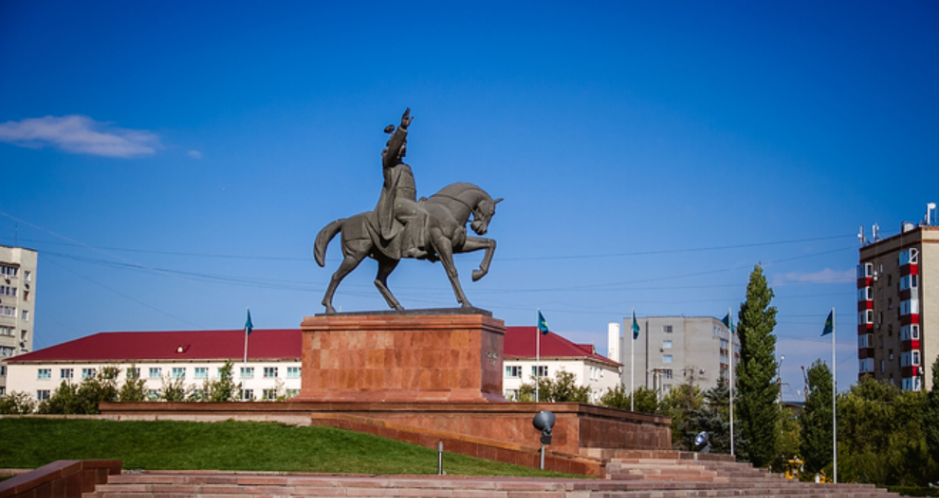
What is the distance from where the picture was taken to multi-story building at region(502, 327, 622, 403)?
268 feet

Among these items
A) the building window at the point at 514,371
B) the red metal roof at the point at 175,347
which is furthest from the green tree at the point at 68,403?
the building window at the point at 514,371

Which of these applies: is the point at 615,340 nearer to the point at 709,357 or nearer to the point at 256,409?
the point at 709,357

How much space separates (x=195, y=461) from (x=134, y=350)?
71.6 metres

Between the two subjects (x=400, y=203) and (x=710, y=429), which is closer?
(x=400, y=203)

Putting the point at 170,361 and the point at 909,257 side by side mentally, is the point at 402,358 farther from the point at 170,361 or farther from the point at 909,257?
the point at 170,361

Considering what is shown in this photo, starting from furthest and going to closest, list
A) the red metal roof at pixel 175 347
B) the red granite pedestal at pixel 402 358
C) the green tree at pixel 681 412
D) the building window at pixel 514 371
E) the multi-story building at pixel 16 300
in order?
the multi-story building at pixel 16 300 → the red metal roof at pixel 175 347 → the building window at pixel 514 371 → the green tree at pixel 681 412 → the red granite pedestal at pixel 402 358

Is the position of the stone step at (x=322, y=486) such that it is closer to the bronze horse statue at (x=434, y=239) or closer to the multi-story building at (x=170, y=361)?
the bronze horse statue at (x=434, y=239)

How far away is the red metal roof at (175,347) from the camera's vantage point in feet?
274

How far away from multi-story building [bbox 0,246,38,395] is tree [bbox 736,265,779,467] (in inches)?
2576

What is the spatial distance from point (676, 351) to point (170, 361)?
51852mm

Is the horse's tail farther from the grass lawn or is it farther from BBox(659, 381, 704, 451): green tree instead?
BBox(659, 381, 704, 451): green tree

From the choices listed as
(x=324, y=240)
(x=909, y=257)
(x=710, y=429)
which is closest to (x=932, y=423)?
(x=710, y=429)

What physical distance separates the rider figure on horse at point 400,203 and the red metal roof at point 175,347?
191ft

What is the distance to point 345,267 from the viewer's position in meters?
26.7
